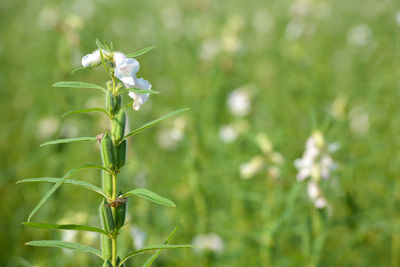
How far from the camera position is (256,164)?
2.50 meters

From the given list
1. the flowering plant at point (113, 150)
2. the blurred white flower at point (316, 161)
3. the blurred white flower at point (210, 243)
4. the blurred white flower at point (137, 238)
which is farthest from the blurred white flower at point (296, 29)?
the flowering plant at point (113, 150)

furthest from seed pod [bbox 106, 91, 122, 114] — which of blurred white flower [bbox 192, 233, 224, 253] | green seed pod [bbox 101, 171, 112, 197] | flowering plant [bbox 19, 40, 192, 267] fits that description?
blurred white flower [bbox 192, 233, 224, 253]

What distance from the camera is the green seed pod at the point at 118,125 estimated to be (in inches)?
44.4

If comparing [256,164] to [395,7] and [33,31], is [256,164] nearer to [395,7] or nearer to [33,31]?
[395,7]

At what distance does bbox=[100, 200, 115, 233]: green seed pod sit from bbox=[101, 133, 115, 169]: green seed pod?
0.10 m

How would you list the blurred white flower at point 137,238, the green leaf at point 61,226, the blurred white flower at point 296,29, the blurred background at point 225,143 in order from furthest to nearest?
the blurred white flower at point 296,29, the blurred background at point 225,143, the blurred white flower at point 137,238, the green leaf at point 61,226

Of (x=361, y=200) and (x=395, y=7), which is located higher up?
(x=395, y=7)

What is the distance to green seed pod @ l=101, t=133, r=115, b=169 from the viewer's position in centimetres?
112

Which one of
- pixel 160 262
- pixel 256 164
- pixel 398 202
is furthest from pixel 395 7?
pixel 160 262

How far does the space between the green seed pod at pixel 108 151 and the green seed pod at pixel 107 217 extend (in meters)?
0.10

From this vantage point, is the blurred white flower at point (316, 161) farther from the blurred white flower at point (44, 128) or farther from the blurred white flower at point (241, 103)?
the blurred white flower at point (44, 128)

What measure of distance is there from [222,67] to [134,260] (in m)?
2.09

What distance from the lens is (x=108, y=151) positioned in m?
1.13

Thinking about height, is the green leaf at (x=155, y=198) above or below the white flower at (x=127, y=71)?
below
